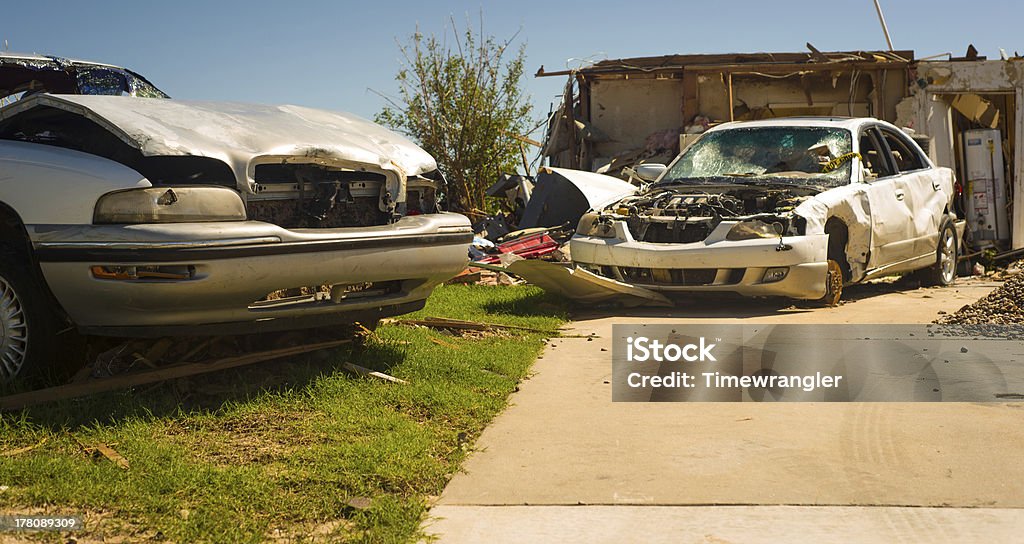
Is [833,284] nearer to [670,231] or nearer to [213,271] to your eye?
[670,231]

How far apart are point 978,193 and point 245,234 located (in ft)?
42.2

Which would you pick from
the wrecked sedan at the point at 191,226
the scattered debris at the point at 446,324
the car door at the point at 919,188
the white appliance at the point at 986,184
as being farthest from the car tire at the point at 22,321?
the white appliance at the point at 986,184

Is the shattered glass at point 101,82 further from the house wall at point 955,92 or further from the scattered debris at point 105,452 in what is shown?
the house wall at point 955,92

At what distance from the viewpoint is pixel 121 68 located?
290 inches

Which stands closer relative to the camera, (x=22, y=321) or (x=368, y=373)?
(x=22, y=321)

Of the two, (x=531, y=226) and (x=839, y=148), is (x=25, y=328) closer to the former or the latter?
(x=839, y=148)

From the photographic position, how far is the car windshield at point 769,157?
360 inches

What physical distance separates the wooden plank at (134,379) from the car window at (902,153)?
689 centimetres

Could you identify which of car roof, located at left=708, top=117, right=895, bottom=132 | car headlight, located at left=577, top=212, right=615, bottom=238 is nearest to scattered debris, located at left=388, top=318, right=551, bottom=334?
car headlight, located at left=577, top=212, right=615, bottom=238

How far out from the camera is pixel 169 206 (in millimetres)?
4684

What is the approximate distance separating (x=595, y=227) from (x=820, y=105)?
8593 millimetres

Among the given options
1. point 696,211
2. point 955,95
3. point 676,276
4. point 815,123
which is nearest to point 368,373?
point 676,276

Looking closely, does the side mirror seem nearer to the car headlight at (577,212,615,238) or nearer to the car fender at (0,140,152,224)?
the car headlight at (577,212,615,238)

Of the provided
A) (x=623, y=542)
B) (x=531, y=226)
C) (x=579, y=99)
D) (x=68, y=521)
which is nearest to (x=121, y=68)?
(x=68, y=521)
